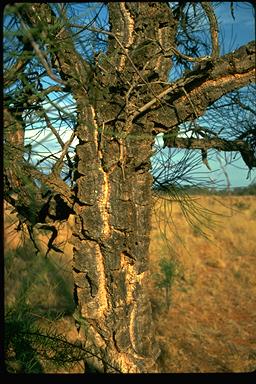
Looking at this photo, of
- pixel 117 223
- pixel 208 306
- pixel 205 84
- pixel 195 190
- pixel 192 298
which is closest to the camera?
pixel 205 84

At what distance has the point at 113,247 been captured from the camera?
2576 mm

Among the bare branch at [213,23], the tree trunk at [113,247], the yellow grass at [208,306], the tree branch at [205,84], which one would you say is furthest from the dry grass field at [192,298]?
the bare branch at [213,23]

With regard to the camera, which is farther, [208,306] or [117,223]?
[208,306]

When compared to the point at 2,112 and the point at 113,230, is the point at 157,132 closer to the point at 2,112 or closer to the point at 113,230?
the point at 113,230

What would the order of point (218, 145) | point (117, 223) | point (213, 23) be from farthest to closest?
point (218, 145) < point (213, 23) < point (117, 223)

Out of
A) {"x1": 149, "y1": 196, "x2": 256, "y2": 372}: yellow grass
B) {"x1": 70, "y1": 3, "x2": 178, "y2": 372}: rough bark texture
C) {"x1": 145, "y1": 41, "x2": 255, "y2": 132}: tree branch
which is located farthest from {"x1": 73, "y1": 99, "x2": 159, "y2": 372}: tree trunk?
{"x1": 149, "y1": 196, "x2": 256, "y2": 372}: yellow grass

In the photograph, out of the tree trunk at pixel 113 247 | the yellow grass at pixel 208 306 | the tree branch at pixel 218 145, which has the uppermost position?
the tree branch at pixel 218 145

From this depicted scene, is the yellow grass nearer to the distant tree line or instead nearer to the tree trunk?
the distant tree line

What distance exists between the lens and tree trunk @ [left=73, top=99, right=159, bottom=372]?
2537 millimetres

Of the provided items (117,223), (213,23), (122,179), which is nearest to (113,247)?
(117,223)

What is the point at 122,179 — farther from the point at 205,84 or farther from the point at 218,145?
the point at 218,145

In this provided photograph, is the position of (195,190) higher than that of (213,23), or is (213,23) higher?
(213,23)

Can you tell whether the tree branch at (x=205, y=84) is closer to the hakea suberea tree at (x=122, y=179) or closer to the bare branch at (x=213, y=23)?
the hakea suberea tree at (x=122, y=179)

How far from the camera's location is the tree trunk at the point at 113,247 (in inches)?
99.9
